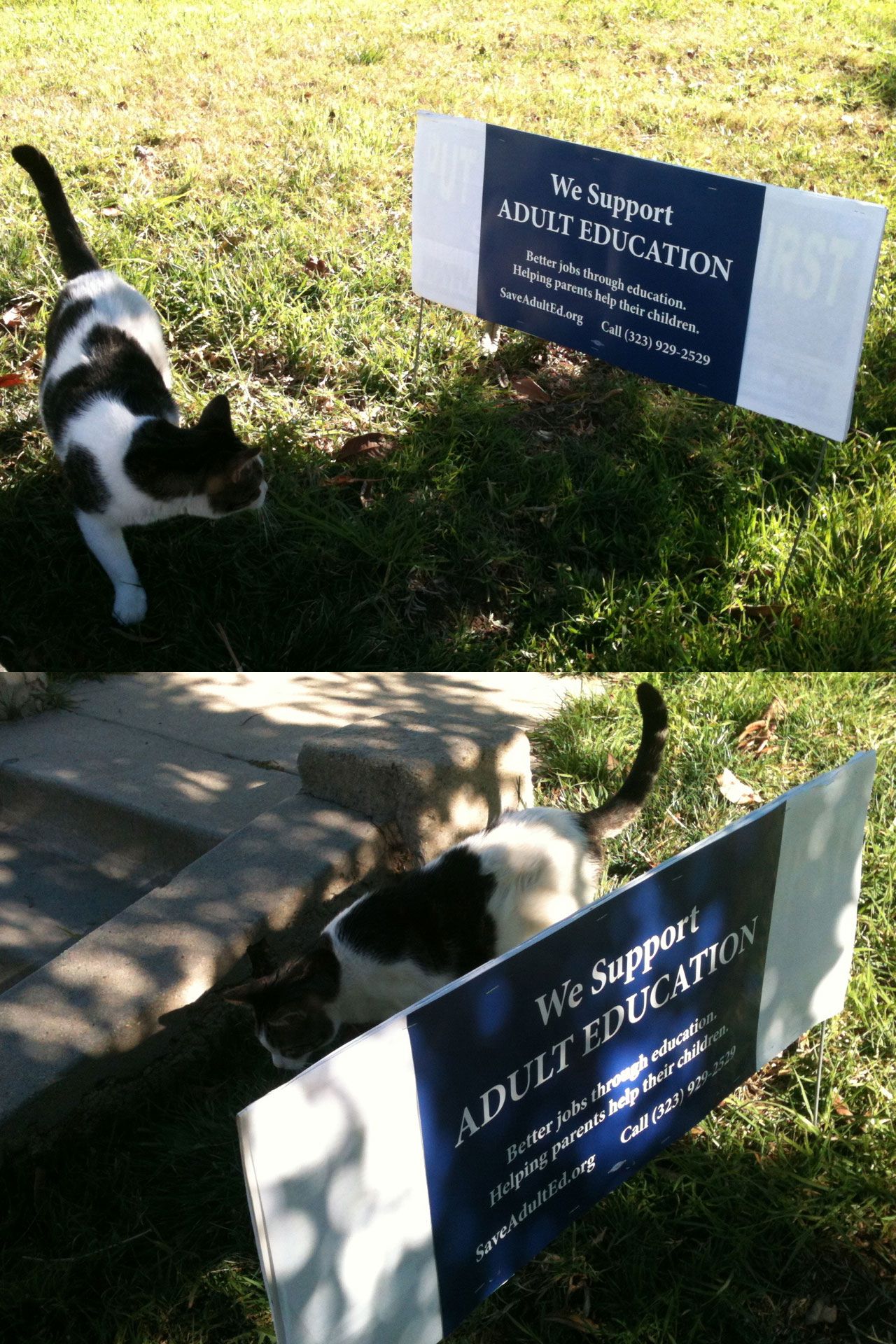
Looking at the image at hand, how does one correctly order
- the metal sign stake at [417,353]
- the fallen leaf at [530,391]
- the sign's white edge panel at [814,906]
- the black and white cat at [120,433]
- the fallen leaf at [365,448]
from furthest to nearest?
1. the fallen leaf at [530,391]
2. the metal sign stake at [417,353]
3. the fallen leaf at [365,448]
4. the black and white cat at [120,433]
5. the sign's white edge panel at [814,906]

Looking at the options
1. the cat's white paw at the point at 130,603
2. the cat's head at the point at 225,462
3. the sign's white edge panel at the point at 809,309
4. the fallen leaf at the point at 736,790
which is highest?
the sign's white edge panel at the point at 809,309

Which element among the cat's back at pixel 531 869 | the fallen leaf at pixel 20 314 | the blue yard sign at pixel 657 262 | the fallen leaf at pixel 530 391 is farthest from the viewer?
the fallen leaf at pixel 20 314

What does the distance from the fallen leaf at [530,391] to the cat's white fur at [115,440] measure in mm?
1412

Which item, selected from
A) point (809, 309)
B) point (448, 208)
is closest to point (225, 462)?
point (448, 208)

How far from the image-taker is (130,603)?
3652 mm

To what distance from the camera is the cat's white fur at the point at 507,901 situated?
2.76 metres

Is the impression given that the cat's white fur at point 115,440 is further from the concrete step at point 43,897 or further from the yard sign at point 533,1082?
the yard sign at point 533,1082

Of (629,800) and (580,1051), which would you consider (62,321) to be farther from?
(580,1051)

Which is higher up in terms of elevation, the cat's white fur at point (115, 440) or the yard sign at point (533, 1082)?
the cat's white fur at point (115, 440)

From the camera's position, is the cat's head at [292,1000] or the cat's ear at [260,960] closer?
the cat's head at [292,1000]

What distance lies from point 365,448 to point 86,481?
3.72 feet

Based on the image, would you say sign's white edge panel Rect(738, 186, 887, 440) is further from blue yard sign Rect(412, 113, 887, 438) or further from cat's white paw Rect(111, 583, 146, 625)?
cat's white paw Rect(111, 583, 146, 625)

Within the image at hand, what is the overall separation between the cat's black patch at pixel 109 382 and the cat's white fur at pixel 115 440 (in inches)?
Result: 1.2

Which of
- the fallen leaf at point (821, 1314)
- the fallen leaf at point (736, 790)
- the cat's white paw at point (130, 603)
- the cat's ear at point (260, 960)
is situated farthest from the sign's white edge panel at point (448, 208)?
the fallen leaf at point (821, 1314)
